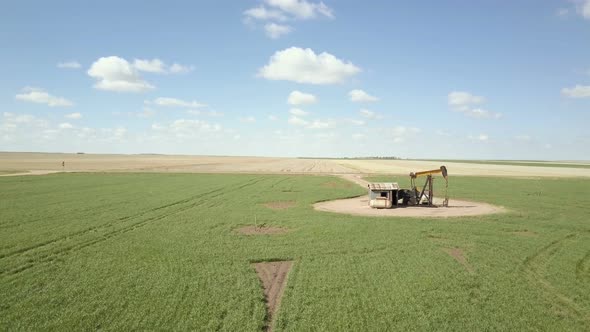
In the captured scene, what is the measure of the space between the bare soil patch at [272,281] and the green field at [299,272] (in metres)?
0.29

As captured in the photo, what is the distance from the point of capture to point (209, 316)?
10.6 metres

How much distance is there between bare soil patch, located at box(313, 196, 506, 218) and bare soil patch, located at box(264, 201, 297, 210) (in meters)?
2.12

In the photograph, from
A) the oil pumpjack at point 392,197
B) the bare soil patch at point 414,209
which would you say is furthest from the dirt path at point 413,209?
the oil pumpjack at point 392,197

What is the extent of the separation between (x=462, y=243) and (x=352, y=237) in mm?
5432

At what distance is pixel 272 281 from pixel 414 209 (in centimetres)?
1975

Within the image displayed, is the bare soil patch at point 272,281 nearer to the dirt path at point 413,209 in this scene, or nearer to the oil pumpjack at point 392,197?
the dirt path at point 413,209

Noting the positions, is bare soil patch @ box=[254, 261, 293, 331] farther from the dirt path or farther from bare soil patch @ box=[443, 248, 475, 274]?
the dirt path

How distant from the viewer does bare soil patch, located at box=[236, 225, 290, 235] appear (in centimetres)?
2138

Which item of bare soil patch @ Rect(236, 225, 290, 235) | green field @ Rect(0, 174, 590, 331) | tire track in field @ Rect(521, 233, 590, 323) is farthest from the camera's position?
bare soil patch @ Rect(236, 225, 290, 235)

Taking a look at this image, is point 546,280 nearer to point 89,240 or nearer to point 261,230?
point 261,230

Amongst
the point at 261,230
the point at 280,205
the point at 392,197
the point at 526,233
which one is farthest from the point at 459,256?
the point at 280,205

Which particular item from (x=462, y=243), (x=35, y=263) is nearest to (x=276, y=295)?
(x=35, y=263)

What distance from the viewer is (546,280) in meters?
13.7

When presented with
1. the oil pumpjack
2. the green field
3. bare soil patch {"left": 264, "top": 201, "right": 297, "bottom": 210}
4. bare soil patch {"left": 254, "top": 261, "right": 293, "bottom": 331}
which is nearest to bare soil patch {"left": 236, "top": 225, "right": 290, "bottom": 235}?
the green field
